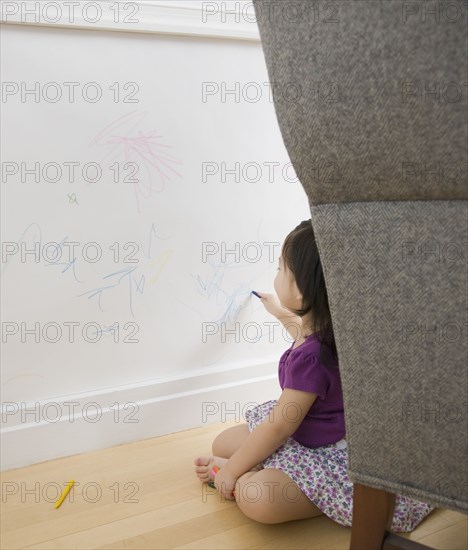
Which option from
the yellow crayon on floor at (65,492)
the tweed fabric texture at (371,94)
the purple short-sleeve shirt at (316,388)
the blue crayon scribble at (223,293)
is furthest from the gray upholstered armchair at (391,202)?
the blue crayon scribble at (223,293)

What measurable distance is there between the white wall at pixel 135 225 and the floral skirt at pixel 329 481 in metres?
0.41

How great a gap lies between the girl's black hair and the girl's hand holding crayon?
288mm

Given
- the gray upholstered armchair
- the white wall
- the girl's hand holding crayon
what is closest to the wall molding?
the white wall

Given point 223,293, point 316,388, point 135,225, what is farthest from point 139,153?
point 316,388

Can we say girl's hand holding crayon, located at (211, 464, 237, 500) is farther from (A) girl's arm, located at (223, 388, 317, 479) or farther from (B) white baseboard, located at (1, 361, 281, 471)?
(B) white baseboard, located at (1, 361, 281, 471)

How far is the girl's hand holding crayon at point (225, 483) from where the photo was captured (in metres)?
1.17

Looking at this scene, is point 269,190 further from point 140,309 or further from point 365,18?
point 365,18

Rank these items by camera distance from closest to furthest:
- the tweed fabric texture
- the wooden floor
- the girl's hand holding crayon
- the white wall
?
1. the tweed fabric texture
2. the wooden floor
3. the girl's hand holding crayon
4. the white wall

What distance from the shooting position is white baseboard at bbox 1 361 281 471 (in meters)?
1.32

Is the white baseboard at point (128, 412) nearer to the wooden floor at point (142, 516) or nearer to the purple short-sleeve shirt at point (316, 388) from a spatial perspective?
the wooden floor at point (142, 516)

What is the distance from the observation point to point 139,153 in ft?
4.48

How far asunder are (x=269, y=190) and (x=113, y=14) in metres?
0.54

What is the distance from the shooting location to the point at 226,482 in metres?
1.17

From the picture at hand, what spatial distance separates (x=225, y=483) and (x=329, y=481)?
20 cm
